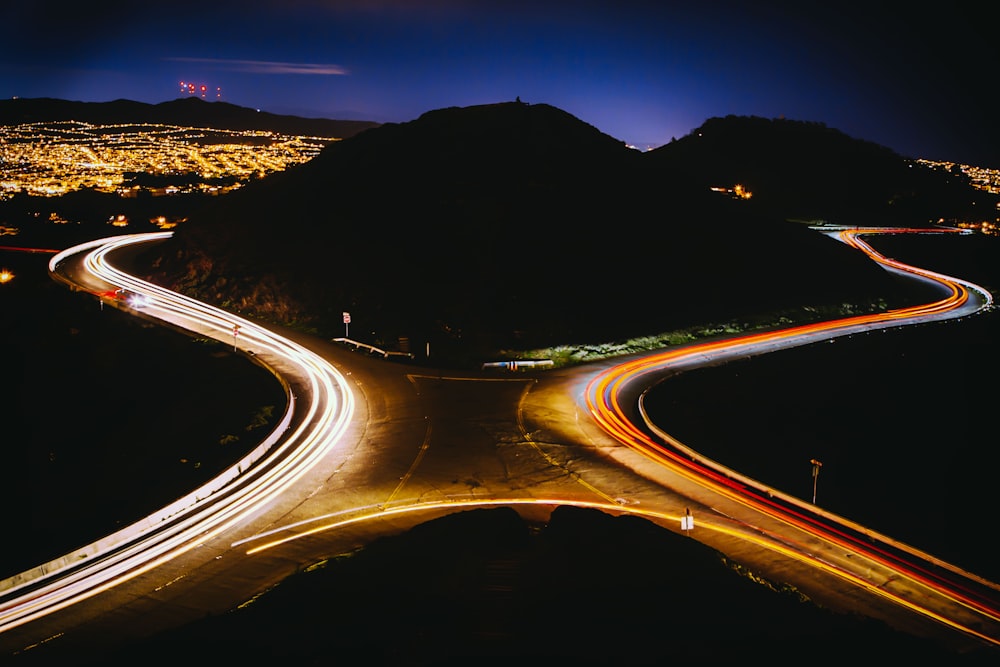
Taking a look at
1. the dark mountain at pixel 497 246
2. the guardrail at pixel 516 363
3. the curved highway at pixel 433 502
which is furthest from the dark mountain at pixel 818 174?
the curved highway at pixel 433 502

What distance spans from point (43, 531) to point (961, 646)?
2499cm

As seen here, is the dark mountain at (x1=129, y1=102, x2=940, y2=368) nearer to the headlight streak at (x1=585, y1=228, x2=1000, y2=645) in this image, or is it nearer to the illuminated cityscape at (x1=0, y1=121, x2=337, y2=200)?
the headlight streak at (x1=585, y1=228, x2=1000, y2=645)

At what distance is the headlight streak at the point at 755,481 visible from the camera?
47.1 feet

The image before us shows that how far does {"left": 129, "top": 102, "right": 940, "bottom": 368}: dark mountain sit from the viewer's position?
42406 millimetres

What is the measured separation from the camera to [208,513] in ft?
59.3

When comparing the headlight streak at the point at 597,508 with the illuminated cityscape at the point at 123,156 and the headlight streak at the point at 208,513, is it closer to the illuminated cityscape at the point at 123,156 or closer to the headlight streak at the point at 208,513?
the headlight streak at the point at 208,513

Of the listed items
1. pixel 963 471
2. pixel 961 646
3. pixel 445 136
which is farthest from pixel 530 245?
pixel 961 646

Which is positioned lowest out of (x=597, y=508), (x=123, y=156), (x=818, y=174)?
(x=597, y=508)

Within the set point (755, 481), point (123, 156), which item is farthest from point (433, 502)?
point (123, 156)

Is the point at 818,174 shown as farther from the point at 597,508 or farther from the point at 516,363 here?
the point at 597,508

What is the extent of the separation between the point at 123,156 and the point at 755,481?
169165mm

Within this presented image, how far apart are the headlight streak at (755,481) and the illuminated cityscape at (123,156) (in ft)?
294

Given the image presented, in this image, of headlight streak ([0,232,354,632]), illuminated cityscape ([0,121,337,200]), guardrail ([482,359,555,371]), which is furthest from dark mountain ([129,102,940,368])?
illuminated cityscape ([0,121,337,200])

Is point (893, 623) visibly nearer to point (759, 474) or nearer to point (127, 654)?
point (759, 474)
